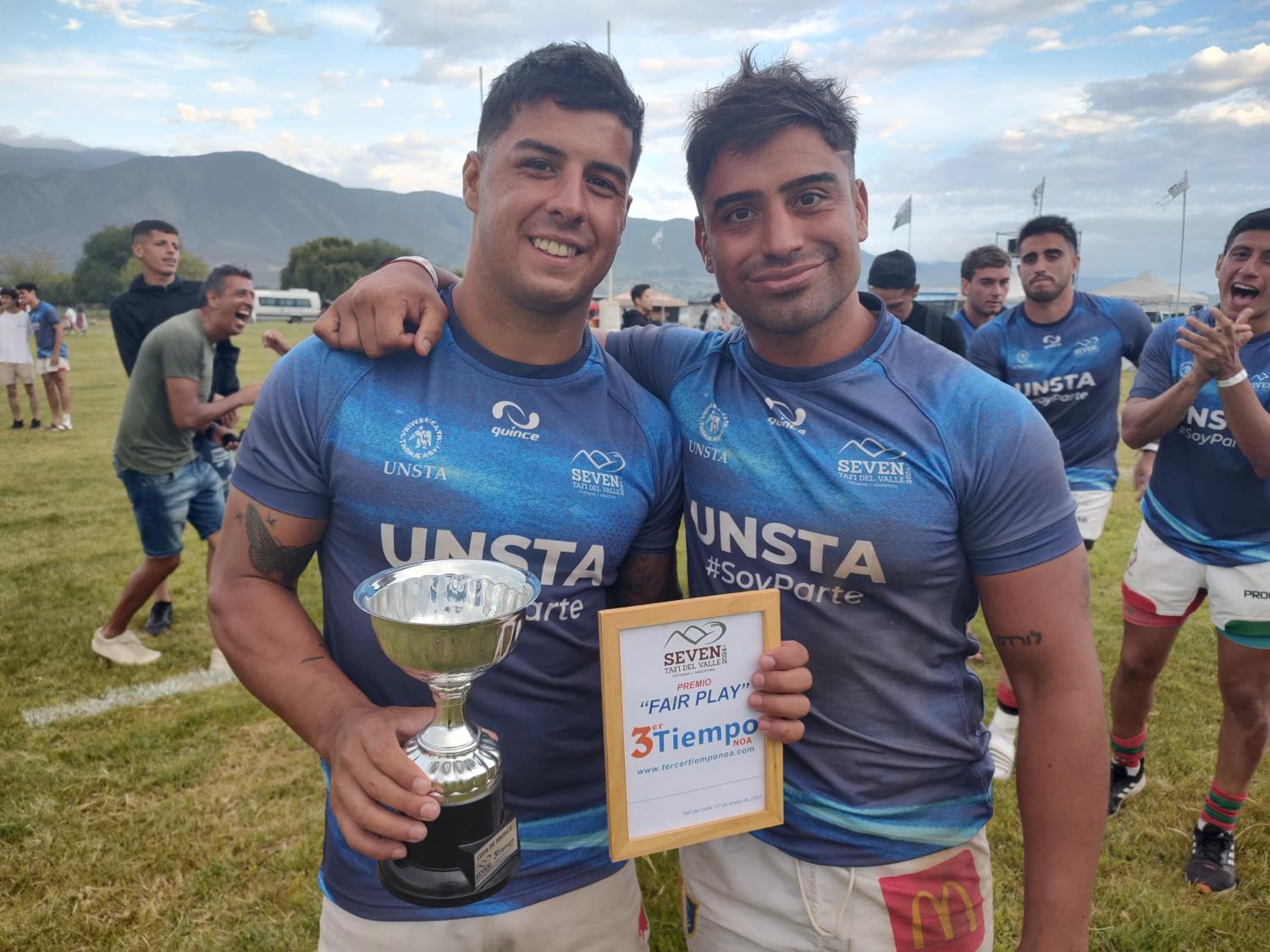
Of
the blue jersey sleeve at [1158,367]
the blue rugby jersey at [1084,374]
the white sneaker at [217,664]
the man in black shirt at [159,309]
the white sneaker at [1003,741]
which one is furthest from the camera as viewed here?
the man in black shirt at [159,309]

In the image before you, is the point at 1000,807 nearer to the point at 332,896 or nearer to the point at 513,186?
the point at 332,896

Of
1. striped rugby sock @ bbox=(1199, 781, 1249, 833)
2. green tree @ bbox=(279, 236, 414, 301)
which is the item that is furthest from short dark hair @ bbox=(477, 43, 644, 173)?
green tree @ bbox=(279, 236, 414, 301)

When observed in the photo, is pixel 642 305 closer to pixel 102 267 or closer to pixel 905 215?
pixel 905 215

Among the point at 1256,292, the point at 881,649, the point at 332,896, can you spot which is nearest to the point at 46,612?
the point at 332,896

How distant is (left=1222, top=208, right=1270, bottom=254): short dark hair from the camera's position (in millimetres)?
3620

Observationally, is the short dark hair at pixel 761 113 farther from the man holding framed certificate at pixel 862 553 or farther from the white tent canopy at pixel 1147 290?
the white tent canopy at pixel 1147 290

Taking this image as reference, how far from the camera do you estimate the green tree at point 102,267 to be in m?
90.1

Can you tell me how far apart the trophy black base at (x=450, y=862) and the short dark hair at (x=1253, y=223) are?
426 centimetres

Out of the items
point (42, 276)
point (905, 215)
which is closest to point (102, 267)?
point (42, 276)

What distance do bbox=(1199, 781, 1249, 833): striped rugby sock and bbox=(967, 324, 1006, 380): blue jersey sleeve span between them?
9.08 ft

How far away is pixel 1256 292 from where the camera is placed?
3621 millimetres

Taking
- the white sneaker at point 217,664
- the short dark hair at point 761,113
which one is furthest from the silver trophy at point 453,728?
the white sneaker at point 217,664

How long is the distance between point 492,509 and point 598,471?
0.28 m

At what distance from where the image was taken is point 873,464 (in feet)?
5.67
